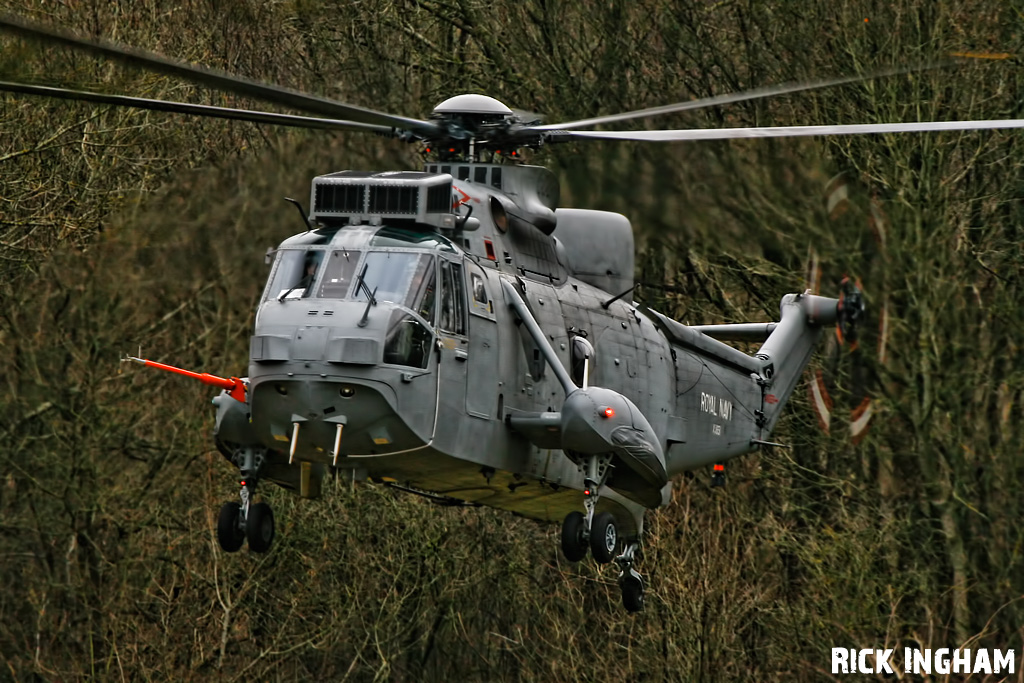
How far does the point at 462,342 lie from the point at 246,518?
196 centimetres

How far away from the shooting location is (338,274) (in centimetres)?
1164

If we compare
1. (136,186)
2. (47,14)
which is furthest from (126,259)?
(47,14)

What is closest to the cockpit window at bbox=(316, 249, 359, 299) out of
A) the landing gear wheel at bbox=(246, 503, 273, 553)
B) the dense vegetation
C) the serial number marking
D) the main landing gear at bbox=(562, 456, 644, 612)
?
the landing gear wheel at bbox=(246, 503, 273, 553)

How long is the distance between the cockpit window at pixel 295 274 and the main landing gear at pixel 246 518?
129 centimetres

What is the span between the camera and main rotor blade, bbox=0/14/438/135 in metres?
8.61

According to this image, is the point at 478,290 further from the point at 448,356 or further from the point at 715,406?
the point at 715,406

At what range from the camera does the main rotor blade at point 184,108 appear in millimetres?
10375

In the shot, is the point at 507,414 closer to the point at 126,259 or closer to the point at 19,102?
the point at 19,102

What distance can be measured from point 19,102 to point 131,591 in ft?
27.5

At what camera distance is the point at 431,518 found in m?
23.6

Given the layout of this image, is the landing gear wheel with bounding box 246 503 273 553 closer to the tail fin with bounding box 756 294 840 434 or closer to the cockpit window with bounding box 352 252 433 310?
the cockpit window with bounding box 352 252 433 310

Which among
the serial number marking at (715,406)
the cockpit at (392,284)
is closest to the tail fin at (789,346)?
the serial number marking at (715,406)

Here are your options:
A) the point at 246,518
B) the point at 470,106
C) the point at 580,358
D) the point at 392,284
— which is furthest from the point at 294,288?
the point at 580,358

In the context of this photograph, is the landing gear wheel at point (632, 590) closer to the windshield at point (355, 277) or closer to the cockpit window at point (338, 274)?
the windshield at point (355, 277)
